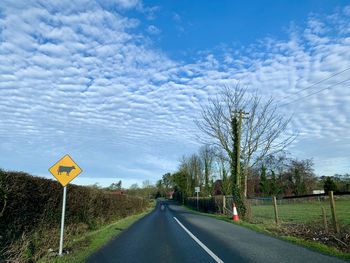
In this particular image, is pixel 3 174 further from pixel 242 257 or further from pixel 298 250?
pixel 298 250

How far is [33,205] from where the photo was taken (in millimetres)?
11055

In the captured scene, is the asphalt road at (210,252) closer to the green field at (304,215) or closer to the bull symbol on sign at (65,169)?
the bull symbol on sign at (65,169)

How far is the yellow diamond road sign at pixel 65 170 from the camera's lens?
35.2 ft

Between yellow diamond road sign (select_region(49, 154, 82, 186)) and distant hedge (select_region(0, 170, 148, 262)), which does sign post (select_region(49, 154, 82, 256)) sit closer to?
yellow diamond road sign (select_region(49, 154, 82, 186))

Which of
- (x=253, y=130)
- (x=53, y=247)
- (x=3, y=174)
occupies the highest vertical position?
(x=253, y=130)

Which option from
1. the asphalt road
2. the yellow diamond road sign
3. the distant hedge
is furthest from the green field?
the yellow diamond road sign

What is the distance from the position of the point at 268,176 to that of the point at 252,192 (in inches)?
232

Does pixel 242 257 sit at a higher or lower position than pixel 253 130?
lower

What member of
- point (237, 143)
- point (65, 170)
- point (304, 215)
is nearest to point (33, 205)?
point (65, 170)

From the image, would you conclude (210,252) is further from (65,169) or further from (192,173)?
(192,173)

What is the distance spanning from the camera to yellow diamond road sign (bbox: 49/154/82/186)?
10734 millimetres

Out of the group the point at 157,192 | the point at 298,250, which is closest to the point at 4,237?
the point at 298,250

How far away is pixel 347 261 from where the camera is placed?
7945 millimetres

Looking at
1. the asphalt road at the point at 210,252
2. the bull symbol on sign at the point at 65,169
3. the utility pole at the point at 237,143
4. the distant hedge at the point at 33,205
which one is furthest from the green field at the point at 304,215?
the bull symbol on sign at the point at 65,169
